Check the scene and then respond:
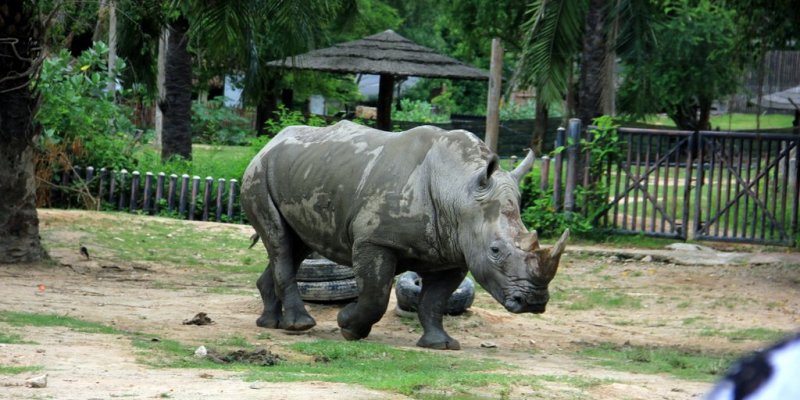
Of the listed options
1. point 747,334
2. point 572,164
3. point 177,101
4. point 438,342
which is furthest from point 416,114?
point 438,342

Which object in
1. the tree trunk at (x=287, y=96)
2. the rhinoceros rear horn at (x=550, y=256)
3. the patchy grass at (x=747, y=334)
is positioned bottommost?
Result: the patchy grass at (x=747, y=334)

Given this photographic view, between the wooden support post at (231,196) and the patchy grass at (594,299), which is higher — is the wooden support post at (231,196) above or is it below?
above

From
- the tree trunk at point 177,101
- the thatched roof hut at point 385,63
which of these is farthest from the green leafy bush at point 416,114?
the tree trunk at point 177,101

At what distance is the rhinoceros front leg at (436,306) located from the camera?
9.41 metres

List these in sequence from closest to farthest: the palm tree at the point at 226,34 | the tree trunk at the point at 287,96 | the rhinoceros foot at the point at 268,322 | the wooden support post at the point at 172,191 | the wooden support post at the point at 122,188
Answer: the rhinoceros foot at the point at 268,322 → the palm tree at the point at 226,34 → the wooden support post at the point at 172,191 → the wooden support post at the point at 122,188 → the tree trunk at the point at 287,96

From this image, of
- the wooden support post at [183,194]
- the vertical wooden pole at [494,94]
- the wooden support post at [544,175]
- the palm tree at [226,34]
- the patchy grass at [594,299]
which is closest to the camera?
the patchy grass at [594,299]

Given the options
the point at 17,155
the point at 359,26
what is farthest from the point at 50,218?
the point at 359,26

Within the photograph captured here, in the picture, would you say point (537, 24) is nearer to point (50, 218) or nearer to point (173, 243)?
point (173, 243)

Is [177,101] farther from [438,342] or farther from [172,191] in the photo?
[438,342]

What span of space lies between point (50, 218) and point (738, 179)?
380 inches

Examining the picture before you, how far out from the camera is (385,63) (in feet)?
72.0

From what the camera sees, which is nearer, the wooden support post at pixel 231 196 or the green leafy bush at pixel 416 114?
the wooden support post at pixel 231 196

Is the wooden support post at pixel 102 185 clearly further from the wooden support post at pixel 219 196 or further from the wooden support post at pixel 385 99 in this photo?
the wooden support post at pixel 385 99

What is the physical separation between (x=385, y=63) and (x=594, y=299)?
9496 millimetres
